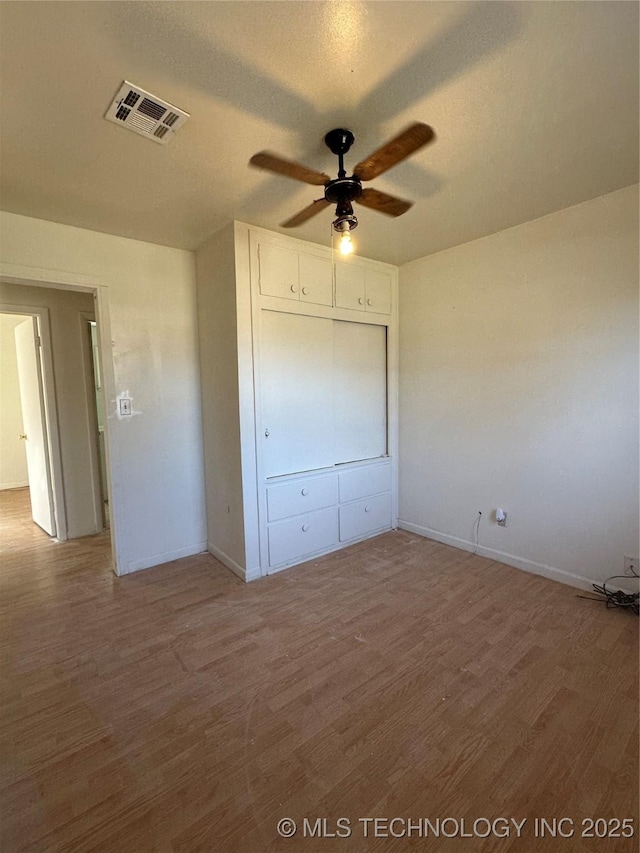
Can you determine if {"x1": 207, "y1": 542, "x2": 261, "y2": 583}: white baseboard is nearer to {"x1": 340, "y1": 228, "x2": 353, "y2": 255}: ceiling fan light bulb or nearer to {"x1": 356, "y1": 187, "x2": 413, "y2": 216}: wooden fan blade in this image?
{"x1": 340, "y1": 228, "x2": 353, "y2": 255}: ceiling fan light bulb

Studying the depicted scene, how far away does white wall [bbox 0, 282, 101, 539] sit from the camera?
349cm

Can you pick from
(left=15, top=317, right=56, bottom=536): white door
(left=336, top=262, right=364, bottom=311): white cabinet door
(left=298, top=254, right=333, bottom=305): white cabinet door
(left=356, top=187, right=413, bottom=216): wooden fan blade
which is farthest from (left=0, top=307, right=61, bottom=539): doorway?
(left=356, top=187, right=413, bottom=216): wooden fan blade

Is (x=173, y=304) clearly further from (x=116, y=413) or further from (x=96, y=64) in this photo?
(x=96, y=64)

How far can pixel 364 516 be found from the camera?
340 cm

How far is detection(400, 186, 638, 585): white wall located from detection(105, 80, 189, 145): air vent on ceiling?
90.6 inches

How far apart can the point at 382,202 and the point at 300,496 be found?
207cm

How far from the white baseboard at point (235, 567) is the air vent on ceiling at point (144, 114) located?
8.60 ft

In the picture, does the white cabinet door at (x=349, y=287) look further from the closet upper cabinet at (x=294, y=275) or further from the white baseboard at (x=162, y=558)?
the white baseboard at (x=162, y=558)

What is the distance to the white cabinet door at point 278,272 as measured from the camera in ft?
8.70

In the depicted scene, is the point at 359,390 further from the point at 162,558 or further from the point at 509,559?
the point at 162,558

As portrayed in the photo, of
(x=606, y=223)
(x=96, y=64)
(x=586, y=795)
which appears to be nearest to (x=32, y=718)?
(x=586, y=795)

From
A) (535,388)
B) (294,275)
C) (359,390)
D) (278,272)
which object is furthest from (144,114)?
(535,388)

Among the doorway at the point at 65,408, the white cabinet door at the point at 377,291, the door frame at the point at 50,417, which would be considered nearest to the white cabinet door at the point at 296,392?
the white cabinet door at the point at 377,291

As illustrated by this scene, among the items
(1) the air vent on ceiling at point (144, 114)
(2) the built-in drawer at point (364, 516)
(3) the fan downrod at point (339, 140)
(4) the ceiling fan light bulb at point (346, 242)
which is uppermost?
(1) the air vent on ceiling at point (144, 114)
